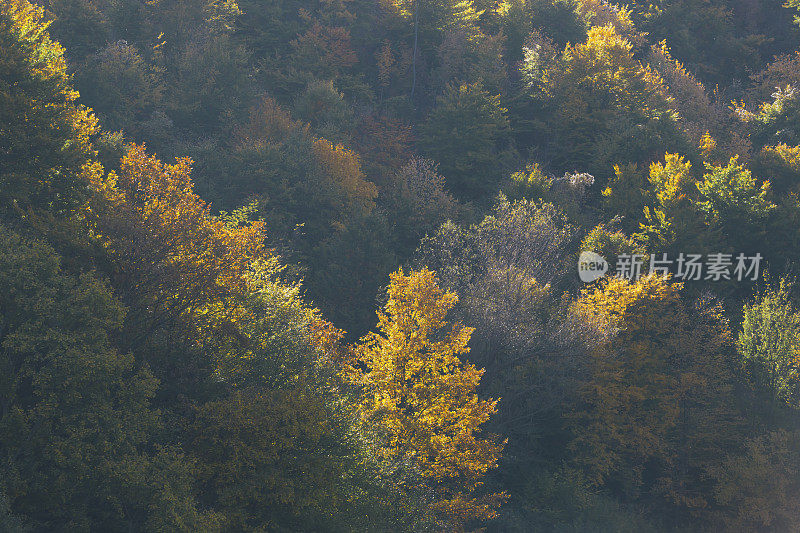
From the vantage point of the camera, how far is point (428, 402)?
31172mm

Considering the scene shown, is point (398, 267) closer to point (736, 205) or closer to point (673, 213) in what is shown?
point (673, 213)

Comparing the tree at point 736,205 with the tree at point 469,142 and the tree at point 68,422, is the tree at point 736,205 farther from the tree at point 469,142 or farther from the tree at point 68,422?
the tree at point 68,422

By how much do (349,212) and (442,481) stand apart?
75.8 feet

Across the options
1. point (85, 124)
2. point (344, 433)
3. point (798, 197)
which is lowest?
point (344, 433)

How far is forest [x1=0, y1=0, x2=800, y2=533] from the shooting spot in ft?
73.0

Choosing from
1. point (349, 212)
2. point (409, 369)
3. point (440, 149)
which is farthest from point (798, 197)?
point (409, 369)

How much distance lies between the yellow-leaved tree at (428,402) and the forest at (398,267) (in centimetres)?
14

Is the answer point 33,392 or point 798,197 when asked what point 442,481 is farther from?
point 798,197

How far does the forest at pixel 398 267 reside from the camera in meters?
22.3

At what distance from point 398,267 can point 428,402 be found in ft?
57.4

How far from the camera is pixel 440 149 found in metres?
58.7

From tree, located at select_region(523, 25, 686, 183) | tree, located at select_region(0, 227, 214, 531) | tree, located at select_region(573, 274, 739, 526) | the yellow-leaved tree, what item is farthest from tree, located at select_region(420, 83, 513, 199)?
tree, located at select_region(0, 227, 214, 531)

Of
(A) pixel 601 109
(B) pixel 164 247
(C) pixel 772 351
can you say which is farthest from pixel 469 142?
(B) pixel 164 247

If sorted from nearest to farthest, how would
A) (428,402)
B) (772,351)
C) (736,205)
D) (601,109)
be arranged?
(428,402) → (772,351) → (736,205) → (601,109)
